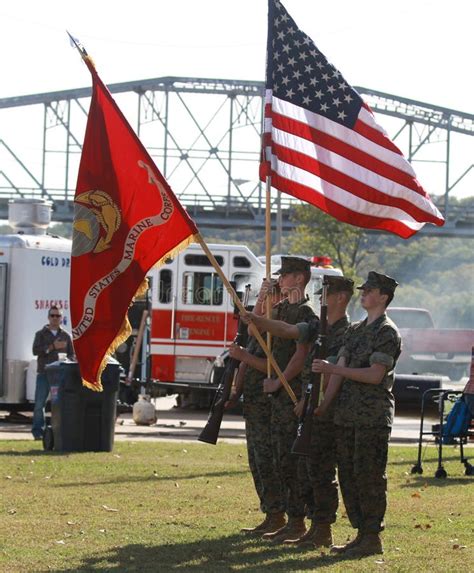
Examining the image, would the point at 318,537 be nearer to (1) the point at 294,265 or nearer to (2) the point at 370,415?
(2) the point at 370,415

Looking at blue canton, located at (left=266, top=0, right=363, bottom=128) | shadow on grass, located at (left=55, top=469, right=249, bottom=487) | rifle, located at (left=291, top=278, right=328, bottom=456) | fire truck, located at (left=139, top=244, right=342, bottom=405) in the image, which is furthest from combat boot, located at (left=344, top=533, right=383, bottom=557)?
fire truck, located at (left=139, top=244, right=342, bottom=405)

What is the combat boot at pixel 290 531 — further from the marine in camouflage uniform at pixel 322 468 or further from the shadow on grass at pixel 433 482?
the shadow on grass at pixel 433 482

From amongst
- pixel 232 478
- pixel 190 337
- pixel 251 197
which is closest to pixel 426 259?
pixel 251 197

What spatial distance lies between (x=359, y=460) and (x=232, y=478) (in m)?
5.47

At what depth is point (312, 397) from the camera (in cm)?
1000

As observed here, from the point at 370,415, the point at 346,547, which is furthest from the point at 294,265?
the point at 346,547

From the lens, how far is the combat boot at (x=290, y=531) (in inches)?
416

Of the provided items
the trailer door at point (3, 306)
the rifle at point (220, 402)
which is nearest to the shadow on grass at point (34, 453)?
the trailer door at point (3, 306)

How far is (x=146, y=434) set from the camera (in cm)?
2092

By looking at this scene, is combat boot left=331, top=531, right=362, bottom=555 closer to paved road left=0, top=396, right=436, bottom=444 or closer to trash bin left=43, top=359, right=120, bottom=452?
trash bin left=43, top=359, right=120, bottom=452

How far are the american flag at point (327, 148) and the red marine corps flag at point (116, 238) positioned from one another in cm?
95

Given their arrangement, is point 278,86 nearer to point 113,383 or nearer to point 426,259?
point 113,383

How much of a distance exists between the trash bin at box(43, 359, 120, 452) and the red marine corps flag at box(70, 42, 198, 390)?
7028mm

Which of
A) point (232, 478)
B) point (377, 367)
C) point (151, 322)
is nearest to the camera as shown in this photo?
point (377, 367)
